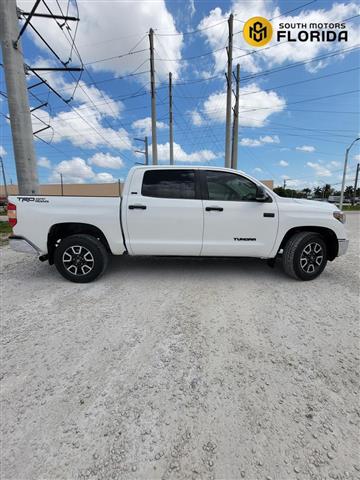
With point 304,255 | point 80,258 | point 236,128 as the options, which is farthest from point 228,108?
point 80,258

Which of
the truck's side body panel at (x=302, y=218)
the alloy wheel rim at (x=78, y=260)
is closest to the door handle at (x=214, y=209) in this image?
the truck's side body panel at (x=302, y=218)

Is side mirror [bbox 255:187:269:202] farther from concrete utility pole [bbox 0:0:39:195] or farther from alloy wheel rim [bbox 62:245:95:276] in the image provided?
concrete utility pole [bbox 0:0:39:195]

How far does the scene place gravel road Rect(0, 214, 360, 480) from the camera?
139 centimetres

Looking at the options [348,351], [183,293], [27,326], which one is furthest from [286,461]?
[27,326]

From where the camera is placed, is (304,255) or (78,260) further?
(304,255)

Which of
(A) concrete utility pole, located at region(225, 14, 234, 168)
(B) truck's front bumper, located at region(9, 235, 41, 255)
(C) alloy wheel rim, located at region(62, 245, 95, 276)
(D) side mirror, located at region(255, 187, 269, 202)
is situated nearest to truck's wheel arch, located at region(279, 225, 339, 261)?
(D) side mirror, located at region(255, 187, 269, 202)

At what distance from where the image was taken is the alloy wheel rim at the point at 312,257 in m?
3.96

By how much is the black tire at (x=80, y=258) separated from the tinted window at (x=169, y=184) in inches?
45.9

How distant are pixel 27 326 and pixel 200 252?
8.24ft

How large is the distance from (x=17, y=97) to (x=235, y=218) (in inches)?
310

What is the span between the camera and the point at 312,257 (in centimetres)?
400

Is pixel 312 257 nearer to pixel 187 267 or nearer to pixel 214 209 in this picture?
pixel 214 209

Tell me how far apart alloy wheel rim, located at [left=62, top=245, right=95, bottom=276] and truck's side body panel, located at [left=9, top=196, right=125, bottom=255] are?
1.24 ft

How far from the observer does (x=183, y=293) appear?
3.56m
